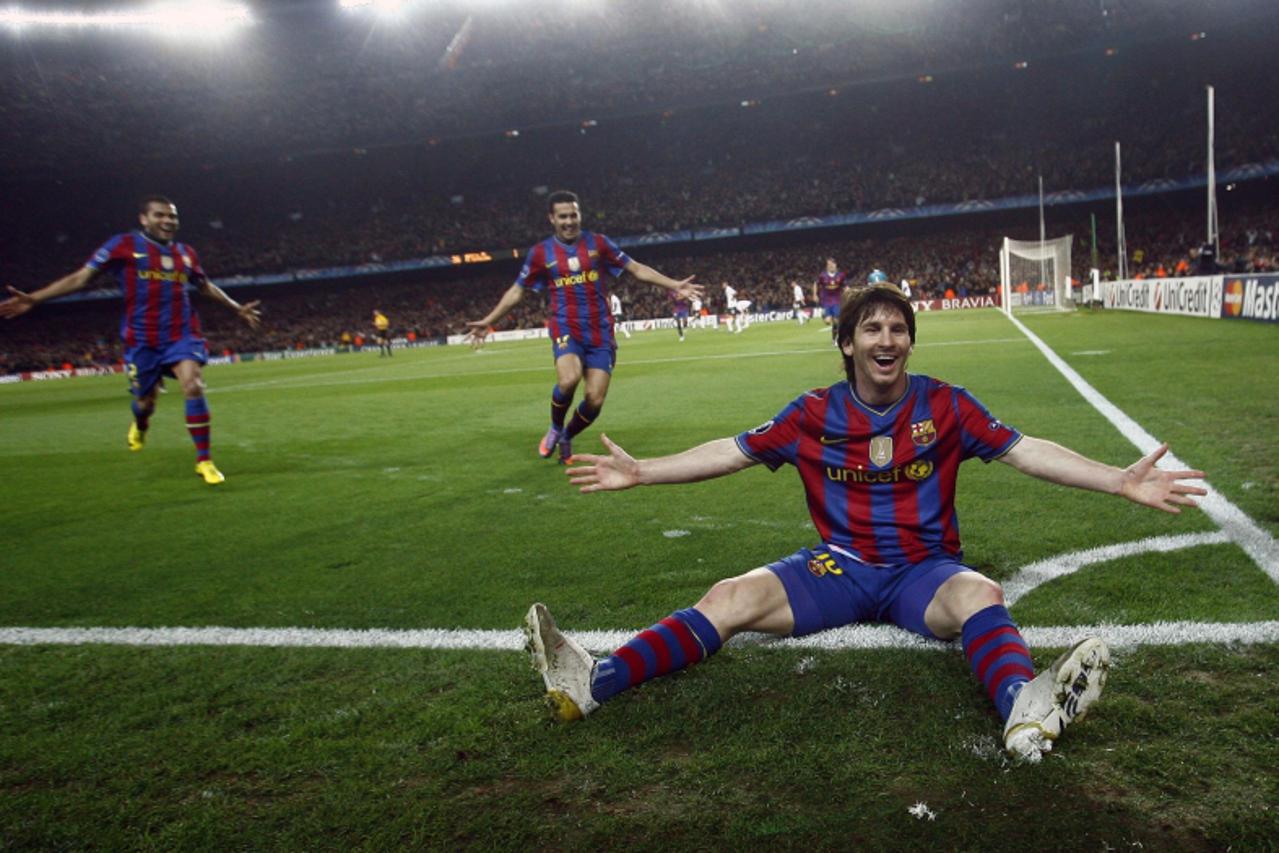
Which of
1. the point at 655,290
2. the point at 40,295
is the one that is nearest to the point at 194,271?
the point at 40,295

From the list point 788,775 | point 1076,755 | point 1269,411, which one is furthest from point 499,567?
point 1269,411

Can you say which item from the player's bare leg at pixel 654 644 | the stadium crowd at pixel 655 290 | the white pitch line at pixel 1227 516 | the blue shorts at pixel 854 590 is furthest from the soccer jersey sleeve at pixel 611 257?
the stadium crowd at pixel 655 290

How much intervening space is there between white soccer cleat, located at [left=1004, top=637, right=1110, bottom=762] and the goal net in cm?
2982

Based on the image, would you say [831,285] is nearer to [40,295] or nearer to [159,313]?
[159,313]

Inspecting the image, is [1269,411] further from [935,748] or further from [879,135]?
[879,135]

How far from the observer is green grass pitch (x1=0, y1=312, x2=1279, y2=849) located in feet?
6.22

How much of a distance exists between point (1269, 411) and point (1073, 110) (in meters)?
47.2

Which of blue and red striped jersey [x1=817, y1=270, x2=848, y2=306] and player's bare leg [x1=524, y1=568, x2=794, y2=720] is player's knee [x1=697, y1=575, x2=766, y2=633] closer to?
Result: player's bare leg [x1=524, y1=568, x2=794, y2=720]

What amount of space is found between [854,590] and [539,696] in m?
1.11

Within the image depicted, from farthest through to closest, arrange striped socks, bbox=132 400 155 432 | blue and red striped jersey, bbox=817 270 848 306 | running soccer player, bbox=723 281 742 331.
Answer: running soccer player, bbox=723 281 742 331 < blue and red striped jersey, bbox=817 270 848 306 < striped socks, bbox=132 400 155 432

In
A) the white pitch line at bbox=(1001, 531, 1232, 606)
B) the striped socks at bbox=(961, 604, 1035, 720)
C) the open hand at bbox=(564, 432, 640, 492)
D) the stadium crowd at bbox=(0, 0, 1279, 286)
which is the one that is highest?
the stadium crowd at bbox=(0, 0, 1279, 286)

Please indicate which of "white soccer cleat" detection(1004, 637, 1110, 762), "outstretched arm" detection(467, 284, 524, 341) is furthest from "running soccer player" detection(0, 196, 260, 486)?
"white soccer cleat" detection(1004, 637, 1110, 762)

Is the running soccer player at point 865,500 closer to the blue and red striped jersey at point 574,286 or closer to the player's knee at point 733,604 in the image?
the player's knee at point 733,604

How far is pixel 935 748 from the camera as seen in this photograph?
2.11 meters
